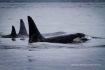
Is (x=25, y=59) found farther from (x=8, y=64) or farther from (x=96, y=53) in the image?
(x=96, y=53)

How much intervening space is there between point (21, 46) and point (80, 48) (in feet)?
12.9

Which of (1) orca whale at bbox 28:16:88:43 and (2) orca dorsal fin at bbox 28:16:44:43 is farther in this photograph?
(2) orca dorsal fin at bbox 28:16:44:43

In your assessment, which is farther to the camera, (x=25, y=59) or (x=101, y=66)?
(x=25, y=59)

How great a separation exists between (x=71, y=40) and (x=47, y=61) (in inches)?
275

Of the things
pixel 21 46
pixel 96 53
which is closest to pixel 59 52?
pixel 96 53

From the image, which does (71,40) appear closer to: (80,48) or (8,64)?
(80,48)

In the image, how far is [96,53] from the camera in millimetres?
24766

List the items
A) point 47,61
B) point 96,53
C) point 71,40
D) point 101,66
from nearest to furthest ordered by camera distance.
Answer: point 101,66 → point 47,61 → point 96,53 → point 71,40

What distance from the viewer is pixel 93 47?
27.6 meters

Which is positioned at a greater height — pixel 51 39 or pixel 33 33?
pixel 33 33

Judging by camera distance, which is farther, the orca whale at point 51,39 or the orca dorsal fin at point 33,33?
the orca dorsal fin at point 33,33

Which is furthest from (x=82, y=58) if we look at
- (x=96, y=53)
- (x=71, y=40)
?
(x=71, y=40)

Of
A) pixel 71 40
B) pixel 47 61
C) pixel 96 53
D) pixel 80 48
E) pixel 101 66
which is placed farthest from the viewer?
pixel 71 40

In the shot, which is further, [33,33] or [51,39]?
[51,39]
